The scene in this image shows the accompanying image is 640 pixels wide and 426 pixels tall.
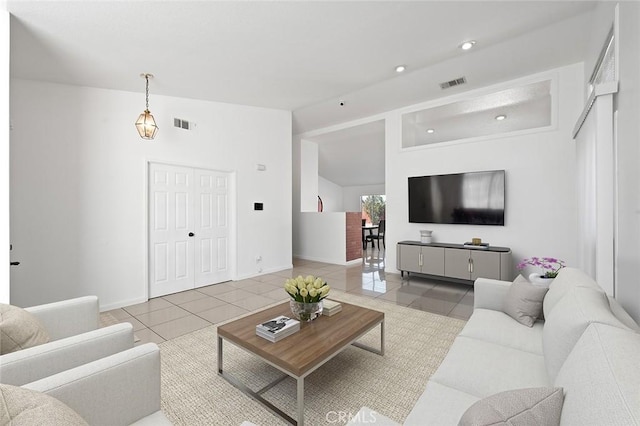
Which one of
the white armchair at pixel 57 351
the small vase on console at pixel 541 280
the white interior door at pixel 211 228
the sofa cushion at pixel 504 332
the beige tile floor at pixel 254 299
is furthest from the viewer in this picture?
the white interior door at pixel 211 228

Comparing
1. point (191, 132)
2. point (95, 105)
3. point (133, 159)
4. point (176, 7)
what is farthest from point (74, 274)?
point (176, 7)

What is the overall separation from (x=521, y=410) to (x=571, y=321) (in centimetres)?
62

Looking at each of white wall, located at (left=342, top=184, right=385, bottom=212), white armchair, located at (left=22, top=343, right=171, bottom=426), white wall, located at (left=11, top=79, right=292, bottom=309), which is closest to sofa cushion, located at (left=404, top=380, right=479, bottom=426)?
white armchair, located at (left=22, top=343, right=171, bottom=426)

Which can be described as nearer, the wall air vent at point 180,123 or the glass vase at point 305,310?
the glass vase at point 305,310

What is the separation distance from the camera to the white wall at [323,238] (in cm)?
686

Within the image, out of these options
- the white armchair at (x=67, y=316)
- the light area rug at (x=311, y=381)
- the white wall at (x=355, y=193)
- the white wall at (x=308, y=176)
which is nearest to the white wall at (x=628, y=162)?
the light area rug at (x=311, y=381)

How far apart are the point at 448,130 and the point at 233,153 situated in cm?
435

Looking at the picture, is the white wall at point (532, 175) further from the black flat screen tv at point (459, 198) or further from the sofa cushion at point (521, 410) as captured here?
the sofa cushion at point (521, 410)

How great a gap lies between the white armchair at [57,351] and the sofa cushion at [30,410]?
548 millimetres

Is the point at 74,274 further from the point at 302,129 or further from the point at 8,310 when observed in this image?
the point at 302,129

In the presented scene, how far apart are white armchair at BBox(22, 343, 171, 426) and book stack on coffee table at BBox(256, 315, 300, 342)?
75 centimetres

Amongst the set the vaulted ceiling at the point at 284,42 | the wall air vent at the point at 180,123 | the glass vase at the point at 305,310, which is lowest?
the glass vase at the point at 305,310

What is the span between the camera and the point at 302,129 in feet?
23.9

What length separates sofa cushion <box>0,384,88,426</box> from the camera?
0.74 m
